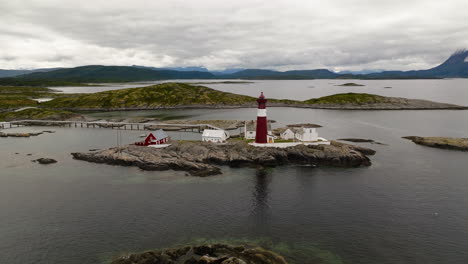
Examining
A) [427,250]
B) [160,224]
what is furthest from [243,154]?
[427,250]

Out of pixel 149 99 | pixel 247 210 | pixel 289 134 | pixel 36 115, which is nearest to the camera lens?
pixel 247 210

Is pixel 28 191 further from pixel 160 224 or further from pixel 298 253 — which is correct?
pixel 298 253

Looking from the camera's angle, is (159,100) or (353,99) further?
(159,100)

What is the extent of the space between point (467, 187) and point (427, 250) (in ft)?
79.9

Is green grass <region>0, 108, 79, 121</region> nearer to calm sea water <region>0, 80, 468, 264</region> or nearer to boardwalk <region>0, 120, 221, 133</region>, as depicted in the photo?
boardwalk <region>0, 120, 221, 133</region>

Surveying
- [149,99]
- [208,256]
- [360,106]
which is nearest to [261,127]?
[208,256]

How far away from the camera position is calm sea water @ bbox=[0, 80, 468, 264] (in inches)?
1226

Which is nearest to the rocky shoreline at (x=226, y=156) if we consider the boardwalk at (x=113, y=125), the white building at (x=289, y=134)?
the white building at (x=289, y=134)

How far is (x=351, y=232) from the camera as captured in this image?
34.1 metres

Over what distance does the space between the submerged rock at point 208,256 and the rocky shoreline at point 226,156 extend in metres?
27.9

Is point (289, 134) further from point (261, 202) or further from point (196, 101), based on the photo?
point (196, 101)

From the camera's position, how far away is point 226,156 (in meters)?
61.2

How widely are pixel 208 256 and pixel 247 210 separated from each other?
12745 millimetres

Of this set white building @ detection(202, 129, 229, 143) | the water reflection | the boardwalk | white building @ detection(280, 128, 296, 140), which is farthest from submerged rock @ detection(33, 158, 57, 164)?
white building @ detection(280, 128, 296, 140)
